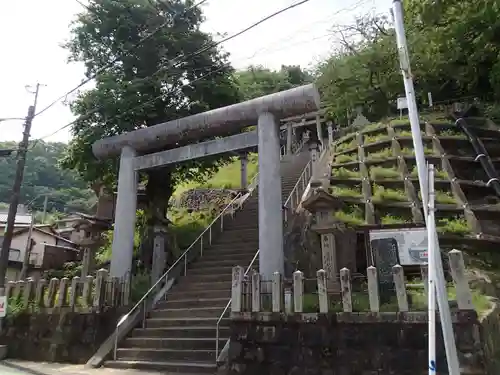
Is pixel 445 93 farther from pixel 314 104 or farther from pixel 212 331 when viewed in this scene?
pixel 212 331

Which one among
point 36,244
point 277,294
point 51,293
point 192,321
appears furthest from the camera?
point 36,244

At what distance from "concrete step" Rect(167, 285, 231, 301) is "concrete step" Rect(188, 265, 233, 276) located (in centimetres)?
90

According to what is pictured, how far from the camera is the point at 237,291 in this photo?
8.55 metres

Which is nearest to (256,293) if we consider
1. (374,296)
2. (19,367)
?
(374,296)

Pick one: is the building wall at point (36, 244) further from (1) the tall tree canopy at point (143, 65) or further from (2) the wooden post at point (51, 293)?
(2) the wooden post at point (51, 293)

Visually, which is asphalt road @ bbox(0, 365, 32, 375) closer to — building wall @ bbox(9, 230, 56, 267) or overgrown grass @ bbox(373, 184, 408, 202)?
overgrown grass @ bbox(373, 184, 408, 202)

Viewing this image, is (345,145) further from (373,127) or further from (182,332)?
(182,332)

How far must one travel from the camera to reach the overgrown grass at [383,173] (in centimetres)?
1348

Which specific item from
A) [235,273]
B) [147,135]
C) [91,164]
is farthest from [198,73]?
[235,273]

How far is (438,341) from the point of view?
6.51 m

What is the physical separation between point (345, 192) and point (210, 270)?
15.7 feet

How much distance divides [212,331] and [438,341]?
16.5 feet

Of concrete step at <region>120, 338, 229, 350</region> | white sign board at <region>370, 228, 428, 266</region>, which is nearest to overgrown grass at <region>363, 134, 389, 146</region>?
white sign board at <region>370, 228, 428, 266</region>

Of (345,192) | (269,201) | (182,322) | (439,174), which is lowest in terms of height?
(182,322)
